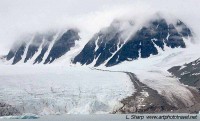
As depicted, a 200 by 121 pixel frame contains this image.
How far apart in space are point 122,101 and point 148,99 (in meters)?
11.4

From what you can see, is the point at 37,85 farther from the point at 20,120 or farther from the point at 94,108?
the point at 20,120

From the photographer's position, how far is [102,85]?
184 metres

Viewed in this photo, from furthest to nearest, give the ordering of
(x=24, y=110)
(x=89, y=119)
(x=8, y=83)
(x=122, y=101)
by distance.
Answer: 1. (x=8, y=83)
2. (x=122, y=101)
3. (x=24, y=110)
4. (x=89, y=119)

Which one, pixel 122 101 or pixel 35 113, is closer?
pixel 35 113

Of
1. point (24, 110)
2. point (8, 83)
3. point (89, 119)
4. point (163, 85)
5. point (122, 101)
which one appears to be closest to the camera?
point (89, 119)

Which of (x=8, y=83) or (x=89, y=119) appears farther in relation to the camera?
(x=8, y=83)

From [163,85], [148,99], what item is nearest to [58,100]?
[148,99]

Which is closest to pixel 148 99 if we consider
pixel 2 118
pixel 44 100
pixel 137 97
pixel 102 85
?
pixel 137 97

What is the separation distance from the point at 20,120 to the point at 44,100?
71.6 ft

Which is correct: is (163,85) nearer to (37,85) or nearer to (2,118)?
(37,85)

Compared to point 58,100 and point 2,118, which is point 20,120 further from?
point 58,100

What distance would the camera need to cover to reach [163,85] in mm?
193500

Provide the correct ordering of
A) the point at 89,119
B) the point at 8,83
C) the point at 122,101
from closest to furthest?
the point at 89,119
the point at 122,101
the point at 8,83

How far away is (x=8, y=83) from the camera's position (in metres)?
176
